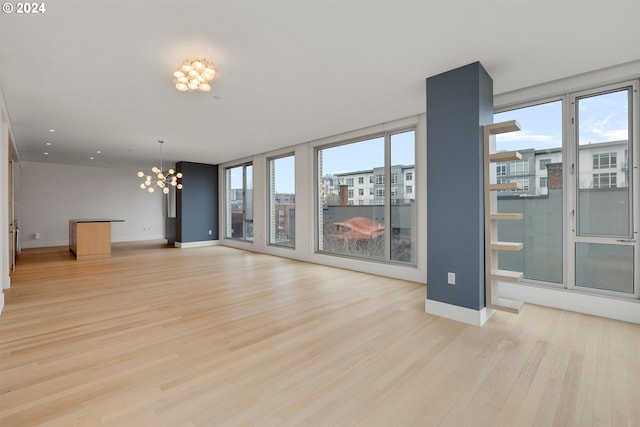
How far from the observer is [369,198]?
5703 mm

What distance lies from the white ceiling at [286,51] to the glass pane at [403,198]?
25.4 inches

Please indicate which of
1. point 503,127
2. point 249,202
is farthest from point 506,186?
point 249,202

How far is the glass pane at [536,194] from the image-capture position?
3.63 metres

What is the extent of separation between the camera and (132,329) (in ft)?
9.63

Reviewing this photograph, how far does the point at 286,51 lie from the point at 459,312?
10.5ft

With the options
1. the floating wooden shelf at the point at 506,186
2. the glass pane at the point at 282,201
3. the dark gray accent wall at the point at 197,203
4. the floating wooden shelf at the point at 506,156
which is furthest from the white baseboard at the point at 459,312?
the dark gray accent wall at the point at 197,203

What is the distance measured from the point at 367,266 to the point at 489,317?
97.0 inches

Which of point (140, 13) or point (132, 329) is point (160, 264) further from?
point (140, 13)

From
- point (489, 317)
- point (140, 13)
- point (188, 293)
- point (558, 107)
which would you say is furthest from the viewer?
point (188, 293)

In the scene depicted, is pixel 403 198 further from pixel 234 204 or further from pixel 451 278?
pixel 234 204

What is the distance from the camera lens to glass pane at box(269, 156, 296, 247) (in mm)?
7406

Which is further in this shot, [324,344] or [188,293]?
[188,293]

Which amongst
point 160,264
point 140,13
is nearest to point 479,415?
point 140,13

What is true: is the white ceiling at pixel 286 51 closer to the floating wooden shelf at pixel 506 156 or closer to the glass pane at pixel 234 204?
the floating wooden shelf at pixel 506 156
